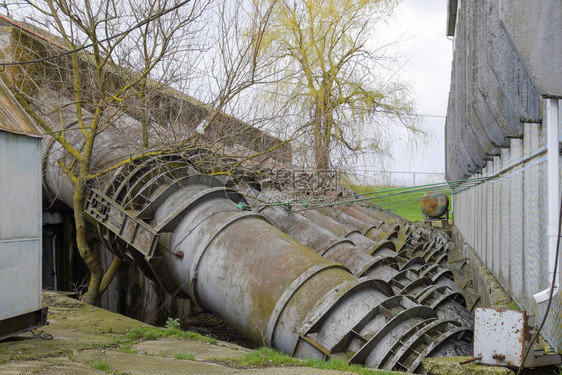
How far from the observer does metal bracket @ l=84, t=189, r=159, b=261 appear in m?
8.66

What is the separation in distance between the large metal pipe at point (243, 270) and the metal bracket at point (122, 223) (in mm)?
17

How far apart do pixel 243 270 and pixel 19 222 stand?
287 centimetres

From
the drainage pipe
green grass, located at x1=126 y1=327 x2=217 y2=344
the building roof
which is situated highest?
the building roof

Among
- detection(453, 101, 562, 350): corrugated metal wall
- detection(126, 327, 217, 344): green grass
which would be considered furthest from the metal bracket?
detection(453, 101, 562, 350): corrugated metal wall

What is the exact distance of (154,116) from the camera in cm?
1052

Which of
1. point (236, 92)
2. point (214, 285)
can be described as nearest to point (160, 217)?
point (214, 285)

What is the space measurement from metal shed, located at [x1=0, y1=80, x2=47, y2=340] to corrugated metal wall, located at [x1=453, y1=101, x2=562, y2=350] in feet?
17.7

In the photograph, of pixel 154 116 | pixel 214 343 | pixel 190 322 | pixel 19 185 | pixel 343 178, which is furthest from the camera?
pixel 343 178

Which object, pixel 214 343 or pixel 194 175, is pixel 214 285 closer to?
pixel 214 343

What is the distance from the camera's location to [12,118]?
6551 mm

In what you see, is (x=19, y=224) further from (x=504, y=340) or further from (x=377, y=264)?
(x=377, y=264)

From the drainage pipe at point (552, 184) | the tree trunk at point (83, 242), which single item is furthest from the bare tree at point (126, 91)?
the drainage pipe at point (552, 184)

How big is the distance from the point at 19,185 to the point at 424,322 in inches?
195

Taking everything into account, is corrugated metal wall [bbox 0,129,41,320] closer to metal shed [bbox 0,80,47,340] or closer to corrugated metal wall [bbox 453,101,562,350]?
metal shed [bbox 0,80,47,340]
